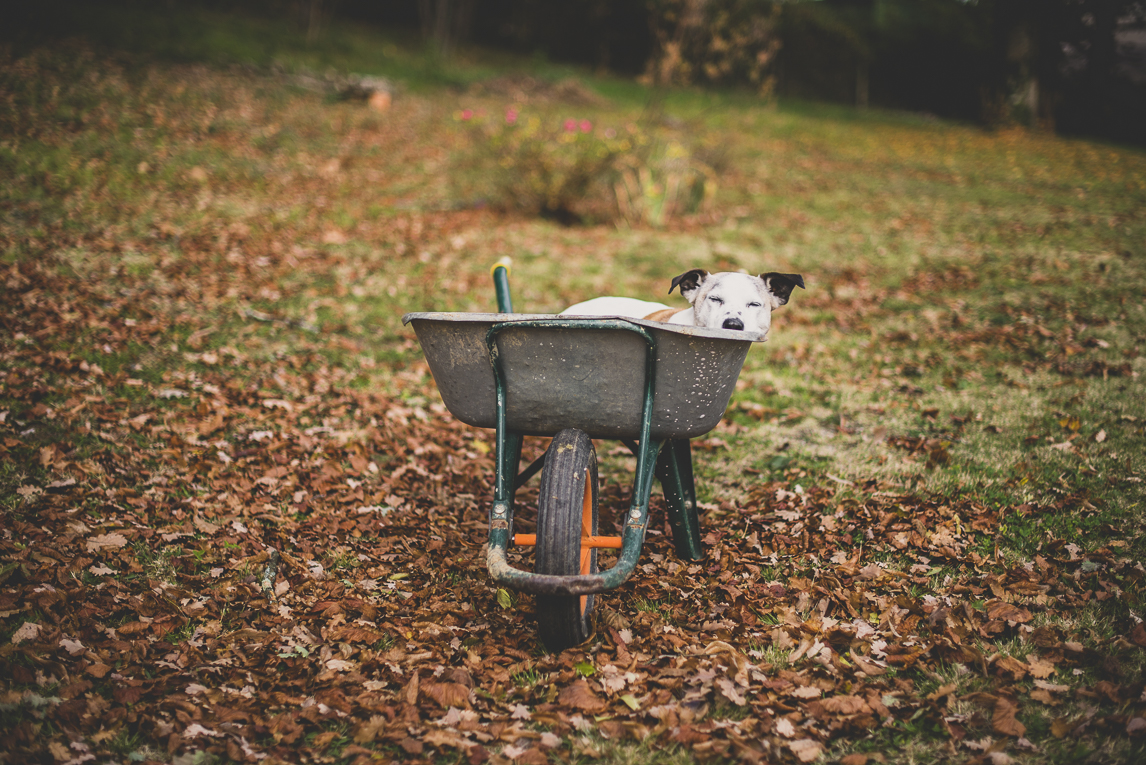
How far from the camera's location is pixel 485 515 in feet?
13.6

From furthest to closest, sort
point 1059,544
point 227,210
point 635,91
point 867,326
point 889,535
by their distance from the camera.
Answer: point 635,91 < point 227,210 < point 867,326 < point 889,535 < point 1059,544

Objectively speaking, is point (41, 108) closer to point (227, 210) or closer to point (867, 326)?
point (227, 210)

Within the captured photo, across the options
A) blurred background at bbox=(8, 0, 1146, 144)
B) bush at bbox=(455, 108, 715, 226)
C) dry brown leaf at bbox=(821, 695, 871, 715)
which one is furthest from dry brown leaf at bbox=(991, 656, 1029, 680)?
bush at bbox=(455, 108, 715, 226)

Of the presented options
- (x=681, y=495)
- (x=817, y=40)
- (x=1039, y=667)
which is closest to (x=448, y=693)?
(x=681, y=495)

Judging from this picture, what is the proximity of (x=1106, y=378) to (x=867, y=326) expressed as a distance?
2.24 metres

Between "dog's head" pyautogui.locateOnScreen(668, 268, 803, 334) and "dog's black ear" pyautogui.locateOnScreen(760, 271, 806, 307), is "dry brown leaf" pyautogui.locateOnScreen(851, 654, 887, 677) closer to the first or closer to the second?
"dog's head" pyautogui.locateOnScreen(668, 268, 803, 334)

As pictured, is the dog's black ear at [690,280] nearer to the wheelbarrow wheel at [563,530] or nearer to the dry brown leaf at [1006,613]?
the wheelbarrow wheel at [563,530]

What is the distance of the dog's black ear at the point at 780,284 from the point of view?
3.10 metres

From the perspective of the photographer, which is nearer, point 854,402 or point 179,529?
point 179,529

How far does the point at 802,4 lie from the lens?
24531 millimetres

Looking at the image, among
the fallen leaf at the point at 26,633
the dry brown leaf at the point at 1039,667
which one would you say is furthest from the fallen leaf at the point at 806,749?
the fallen leaf at the point at 26,633

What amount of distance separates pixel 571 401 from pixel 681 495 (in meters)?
0.93

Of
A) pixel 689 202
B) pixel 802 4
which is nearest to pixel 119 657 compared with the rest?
pixel 689 202

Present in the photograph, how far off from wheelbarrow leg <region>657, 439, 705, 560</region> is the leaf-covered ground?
0.48ft
